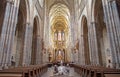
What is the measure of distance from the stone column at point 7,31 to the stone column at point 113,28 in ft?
24.8

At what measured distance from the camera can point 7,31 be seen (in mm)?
8562

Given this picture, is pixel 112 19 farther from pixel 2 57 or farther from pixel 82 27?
pixel 82 27

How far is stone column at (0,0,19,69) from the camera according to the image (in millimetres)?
8062

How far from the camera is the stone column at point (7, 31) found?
26.5 ft

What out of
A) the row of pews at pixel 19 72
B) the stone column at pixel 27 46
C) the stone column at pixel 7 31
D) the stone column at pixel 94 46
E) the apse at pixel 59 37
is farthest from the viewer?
the apse at pixel 59 37

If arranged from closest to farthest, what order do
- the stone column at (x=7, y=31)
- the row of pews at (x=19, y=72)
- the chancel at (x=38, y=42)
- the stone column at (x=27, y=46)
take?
the row of pews at (x=19, y=72) < the chancel at (x=38, y=42) < the stone column at (x=7, y=31) < the stone column at (x=27, y=46)

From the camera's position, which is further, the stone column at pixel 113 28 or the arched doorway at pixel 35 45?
the arched doorway at pixel 35 45

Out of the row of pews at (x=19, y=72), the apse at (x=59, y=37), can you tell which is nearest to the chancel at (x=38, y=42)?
the row of pews at (x=19, y=72)

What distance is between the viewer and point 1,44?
26.6 feet

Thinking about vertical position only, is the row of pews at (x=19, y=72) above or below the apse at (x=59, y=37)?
below

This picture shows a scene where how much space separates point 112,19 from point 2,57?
851 centimetres

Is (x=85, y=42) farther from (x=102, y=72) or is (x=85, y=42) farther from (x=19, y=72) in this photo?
(x=19, y=72)

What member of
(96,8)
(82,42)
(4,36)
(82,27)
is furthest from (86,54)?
(4,36)

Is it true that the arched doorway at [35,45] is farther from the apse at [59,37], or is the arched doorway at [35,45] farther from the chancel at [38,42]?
the apse at [59,37]
